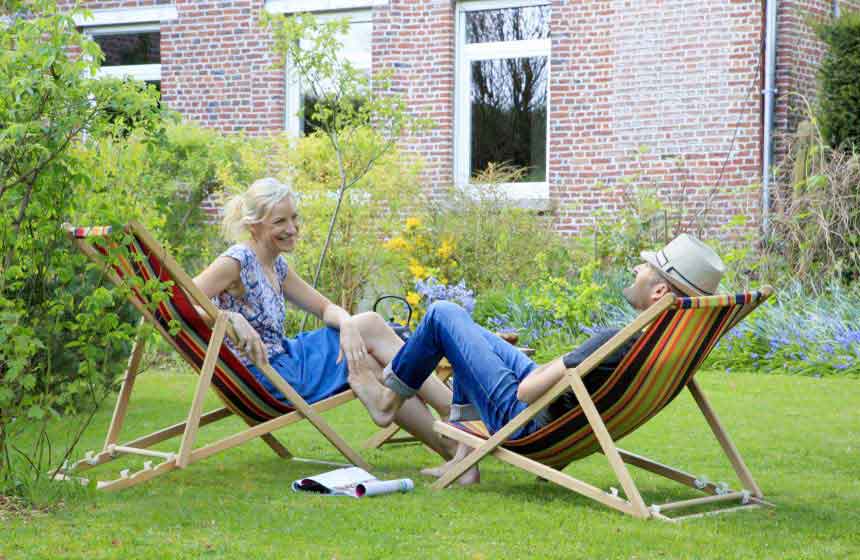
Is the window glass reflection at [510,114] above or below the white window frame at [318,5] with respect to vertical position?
below

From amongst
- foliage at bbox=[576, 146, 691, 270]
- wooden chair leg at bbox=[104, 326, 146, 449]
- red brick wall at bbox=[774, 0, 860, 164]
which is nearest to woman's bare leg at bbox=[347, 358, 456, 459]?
wooden chair leg at bbox=[104, 326, 146, 449]

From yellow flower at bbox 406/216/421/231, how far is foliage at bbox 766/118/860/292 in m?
2.75

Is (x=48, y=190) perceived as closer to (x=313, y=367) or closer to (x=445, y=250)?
(x=313, y=367)

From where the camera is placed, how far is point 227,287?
14.9 feet

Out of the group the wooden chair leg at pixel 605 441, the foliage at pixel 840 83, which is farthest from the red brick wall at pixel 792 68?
the wooden chair leg at pixel 605 441

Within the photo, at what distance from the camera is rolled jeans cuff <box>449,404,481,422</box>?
430 centimetres

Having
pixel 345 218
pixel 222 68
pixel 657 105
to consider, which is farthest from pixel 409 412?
pixel 222 68

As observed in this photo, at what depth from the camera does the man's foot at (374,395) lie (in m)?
4.33

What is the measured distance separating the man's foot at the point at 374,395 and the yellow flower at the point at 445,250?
17.1 feet

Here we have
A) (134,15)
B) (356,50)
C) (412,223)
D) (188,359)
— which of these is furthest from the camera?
(134,15)

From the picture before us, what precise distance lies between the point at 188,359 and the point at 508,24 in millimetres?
7586

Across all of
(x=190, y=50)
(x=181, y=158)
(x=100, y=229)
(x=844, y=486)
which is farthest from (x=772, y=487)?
(x=190, y=50)

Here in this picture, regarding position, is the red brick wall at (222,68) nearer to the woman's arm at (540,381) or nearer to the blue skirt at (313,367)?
the blue skirt at (313,367)

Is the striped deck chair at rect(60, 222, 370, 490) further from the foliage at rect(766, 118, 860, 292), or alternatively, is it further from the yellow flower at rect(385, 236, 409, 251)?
the foliage at rect(766, 118, 860, 292)
